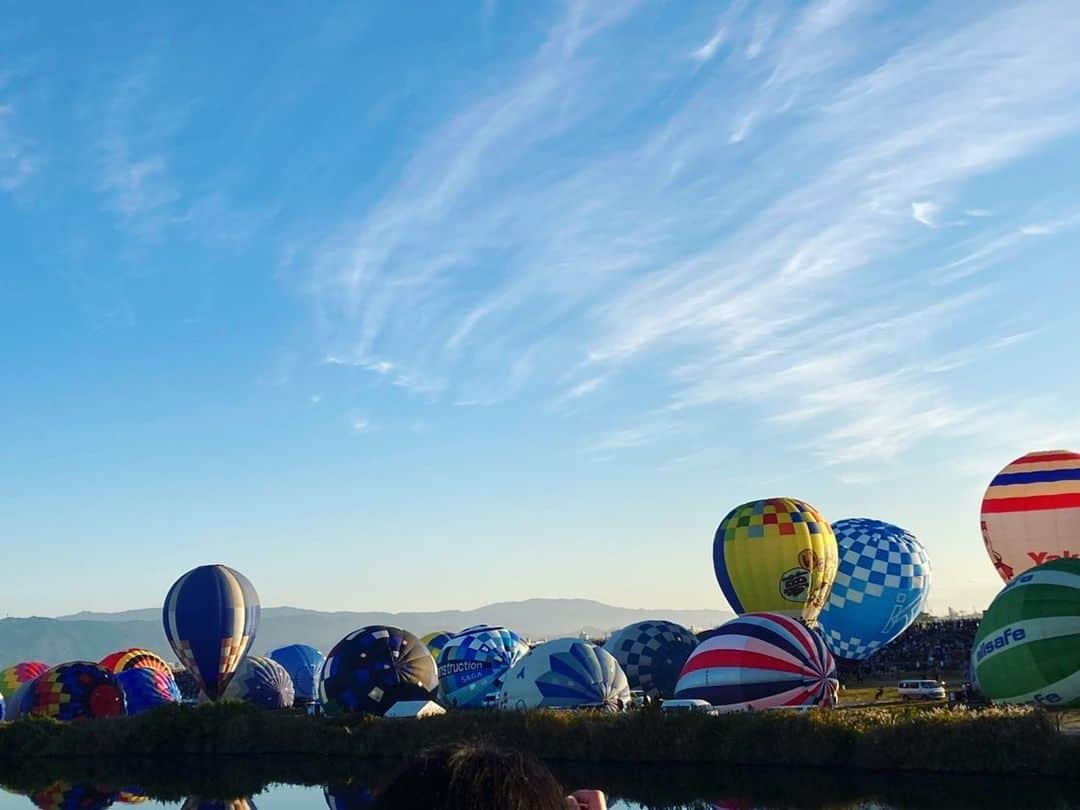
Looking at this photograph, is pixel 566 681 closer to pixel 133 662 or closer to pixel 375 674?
pixel 375 674

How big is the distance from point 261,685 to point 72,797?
11892 mm

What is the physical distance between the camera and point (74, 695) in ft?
94.8

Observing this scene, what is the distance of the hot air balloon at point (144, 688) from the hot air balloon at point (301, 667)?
Answer: 5.64 meters

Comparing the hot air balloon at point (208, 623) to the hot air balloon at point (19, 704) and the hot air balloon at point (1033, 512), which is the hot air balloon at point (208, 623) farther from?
the hot air balloon at point (1033, 512)

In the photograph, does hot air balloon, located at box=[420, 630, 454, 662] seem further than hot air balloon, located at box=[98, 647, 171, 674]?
Yes

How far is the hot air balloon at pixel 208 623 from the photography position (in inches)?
1209

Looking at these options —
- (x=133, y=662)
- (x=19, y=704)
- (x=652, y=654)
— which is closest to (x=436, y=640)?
(x=133, y=662)

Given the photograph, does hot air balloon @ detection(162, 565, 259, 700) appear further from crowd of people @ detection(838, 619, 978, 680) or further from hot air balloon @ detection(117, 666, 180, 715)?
crowd of people @ detection(838, 619, 978, 680)

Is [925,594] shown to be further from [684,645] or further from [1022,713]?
[1022,713]

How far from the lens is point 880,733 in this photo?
18031mm

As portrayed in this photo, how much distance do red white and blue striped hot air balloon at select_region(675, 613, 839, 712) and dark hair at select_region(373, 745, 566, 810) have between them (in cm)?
2042

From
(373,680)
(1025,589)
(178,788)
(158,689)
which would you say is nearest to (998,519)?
(1025,589)

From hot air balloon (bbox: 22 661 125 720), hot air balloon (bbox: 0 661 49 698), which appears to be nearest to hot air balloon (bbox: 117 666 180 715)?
hot air balloon (bbox: 22 661 125 720)

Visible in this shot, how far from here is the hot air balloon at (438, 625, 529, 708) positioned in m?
26.5
